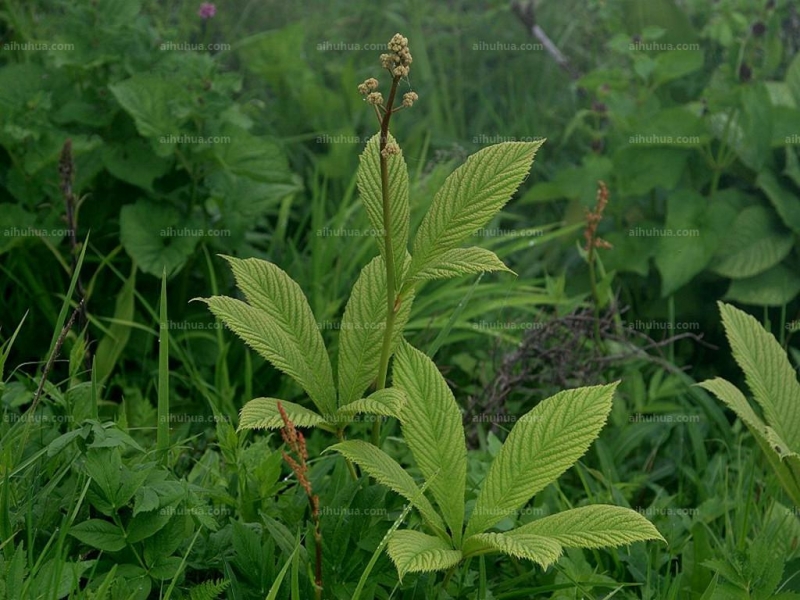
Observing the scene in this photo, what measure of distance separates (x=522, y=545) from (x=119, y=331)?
162 cm

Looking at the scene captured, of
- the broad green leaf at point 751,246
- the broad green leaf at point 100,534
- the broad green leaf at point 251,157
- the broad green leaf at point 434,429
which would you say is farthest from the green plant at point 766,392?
the broad green leaf at point 251,157

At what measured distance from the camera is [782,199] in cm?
325

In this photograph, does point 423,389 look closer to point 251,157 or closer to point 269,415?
point 269,415

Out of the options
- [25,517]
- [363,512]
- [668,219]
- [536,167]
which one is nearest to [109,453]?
[25,517]

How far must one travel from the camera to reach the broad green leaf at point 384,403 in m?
1.49

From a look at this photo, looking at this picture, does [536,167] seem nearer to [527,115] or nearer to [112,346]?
[527,115]

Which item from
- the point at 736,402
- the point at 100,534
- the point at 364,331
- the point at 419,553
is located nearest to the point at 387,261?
the point at 364,331

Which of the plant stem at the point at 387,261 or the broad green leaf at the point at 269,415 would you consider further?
the broad green leaf at the point at 269,415

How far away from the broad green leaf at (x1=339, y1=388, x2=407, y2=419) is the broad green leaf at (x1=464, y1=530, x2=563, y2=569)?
9.4 inches

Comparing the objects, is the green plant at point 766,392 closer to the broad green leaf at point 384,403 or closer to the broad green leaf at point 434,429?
the broad green leaf at point 434,429

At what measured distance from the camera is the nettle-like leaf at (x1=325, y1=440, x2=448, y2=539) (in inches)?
61.6

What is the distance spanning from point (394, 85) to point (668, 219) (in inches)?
84.1

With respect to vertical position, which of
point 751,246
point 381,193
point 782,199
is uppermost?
point 381,193

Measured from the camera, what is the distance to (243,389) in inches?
114
